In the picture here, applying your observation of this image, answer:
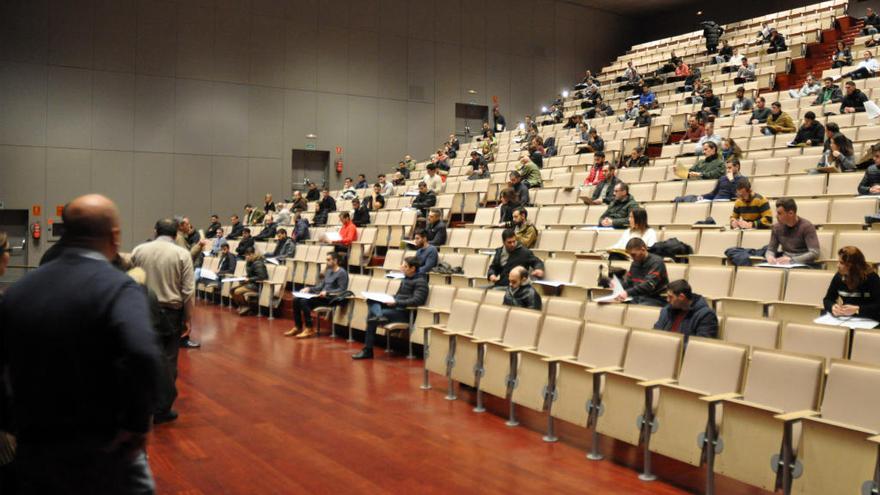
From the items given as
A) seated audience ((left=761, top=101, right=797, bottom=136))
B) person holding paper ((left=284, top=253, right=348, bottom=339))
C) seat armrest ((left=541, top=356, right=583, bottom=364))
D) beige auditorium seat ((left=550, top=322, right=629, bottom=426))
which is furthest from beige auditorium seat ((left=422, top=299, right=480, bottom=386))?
seated audience ((left=761, top=101, right=797, bottom=136))

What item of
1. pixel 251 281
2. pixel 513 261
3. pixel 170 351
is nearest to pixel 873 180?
pixel 513 261

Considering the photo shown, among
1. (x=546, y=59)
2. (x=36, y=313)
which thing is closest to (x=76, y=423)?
(x=36, y=313)

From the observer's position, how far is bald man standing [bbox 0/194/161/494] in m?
1.41

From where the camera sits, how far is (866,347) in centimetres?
293

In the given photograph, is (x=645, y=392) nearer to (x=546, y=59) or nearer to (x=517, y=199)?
(x=517, y=199)

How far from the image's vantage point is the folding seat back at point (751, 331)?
11.0 feet

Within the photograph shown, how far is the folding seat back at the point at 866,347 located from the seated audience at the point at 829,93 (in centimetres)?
576

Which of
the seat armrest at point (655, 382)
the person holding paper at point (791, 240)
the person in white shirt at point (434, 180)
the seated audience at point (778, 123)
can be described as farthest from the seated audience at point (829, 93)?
the seat armrest at point (655, 382)

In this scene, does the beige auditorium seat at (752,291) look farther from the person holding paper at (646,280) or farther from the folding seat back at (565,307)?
the folding seat back at (565,307)

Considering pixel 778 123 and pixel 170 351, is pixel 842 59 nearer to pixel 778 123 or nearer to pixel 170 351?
pixel 778 123

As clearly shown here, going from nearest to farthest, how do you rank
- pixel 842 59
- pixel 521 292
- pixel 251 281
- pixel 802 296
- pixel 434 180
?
pixel 802 296 < pixel 521 292 < pixel 251 281 < pixel 842 59 < pixel 434 180

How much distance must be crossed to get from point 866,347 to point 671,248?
2.22 metres

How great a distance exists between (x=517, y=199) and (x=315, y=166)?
8.17m

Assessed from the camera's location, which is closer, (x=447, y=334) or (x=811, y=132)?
(x=447, y=334)
